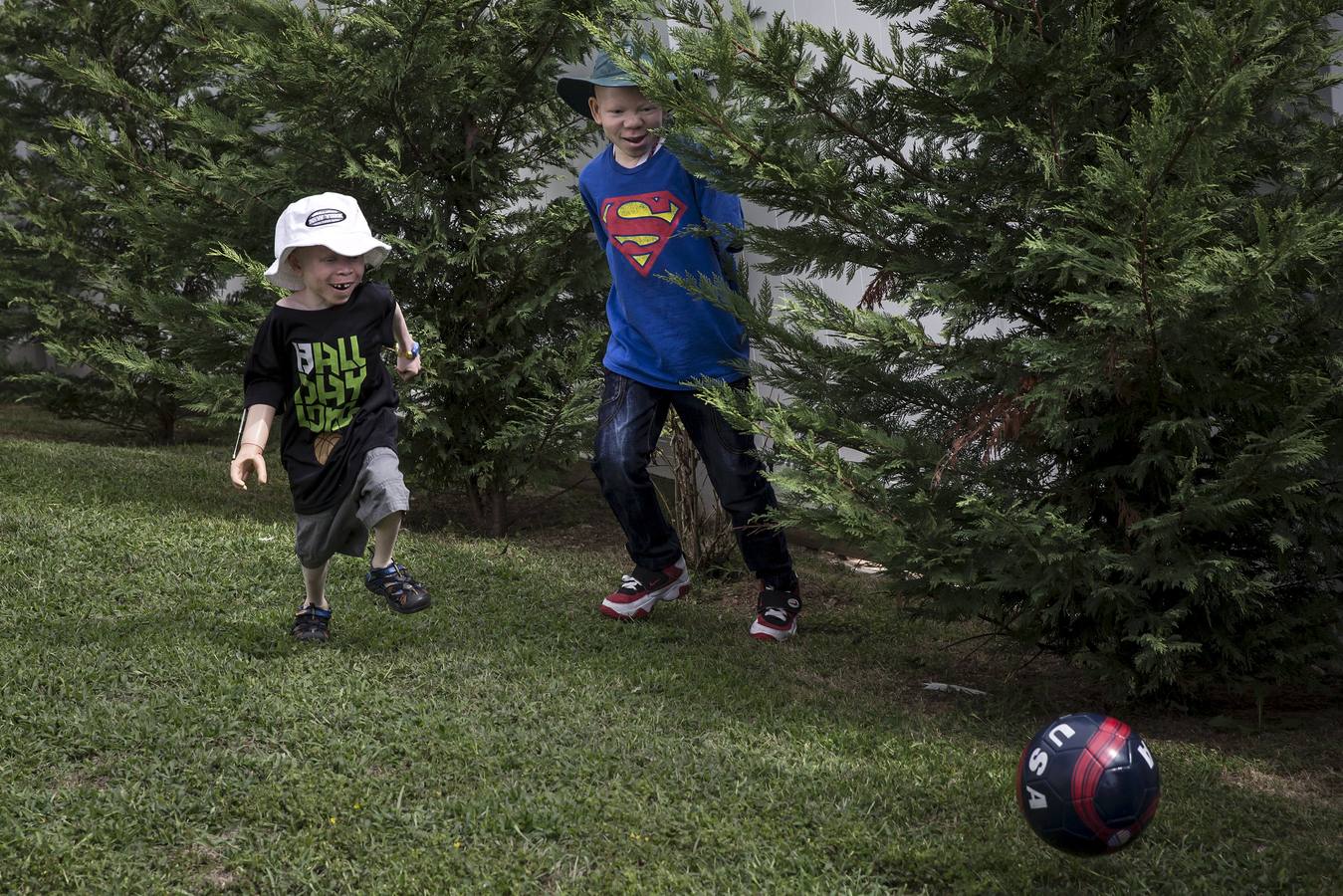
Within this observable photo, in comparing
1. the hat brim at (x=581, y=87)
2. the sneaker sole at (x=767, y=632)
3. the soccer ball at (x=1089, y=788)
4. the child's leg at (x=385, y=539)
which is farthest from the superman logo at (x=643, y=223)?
the soccer ball at (x=1089, y=788)

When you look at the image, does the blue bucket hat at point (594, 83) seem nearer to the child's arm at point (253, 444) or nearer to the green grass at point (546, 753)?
the child's arm at point (253, 444)

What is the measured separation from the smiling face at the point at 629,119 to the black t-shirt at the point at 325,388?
3.63 feet

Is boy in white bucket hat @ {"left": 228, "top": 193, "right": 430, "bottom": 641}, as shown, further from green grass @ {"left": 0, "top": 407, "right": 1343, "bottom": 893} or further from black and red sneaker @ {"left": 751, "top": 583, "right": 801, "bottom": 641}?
black and red sneaker @ {"left": 751, "top": 583, "right": 801, "bottom": 641}

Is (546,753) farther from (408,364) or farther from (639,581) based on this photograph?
(408,364)

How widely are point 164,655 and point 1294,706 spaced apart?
12.9 feet

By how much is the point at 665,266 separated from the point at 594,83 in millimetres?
738

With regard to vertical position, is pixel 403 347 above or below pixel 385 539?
above

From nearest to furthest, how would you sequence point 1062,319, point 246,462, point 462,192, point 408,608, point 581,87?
1. point 1062,319
2. point 246,462
3. point 408,608
4. point 581,87
5. point 462,192

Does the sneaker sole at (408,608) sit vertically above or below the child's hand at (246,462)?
below

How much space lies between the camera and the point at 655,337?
513 cm

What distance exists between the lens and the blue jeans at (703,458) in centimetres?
520

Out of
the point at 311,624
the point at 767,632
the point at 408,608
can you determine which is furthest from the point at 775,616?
the point at 311,624

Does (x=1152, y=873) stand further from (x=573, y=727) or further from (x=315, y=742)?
(x=315, y=742)

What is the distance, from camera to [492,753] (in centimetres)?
388
